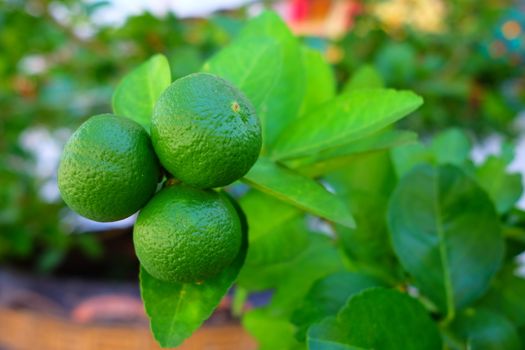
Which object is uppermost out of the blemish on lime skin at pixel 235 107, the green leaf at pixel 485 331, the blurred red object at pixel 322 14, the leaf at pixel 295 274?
the blemish on lime skin at pixel 235 107

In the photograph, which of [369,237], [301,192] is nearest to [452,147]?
[369,237]

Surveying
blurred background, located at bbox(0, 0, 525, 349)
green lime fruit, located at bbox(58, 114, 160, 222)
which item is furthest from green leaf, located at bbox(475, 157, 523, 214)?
blurred background, located at bbox(0, 0, 525, 349)

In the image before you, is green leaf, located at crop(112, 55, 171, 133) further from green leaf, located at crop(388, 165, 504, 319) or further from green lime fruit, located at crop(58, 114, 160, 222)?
green leaf, located at crop(388, 165, 504, 319)

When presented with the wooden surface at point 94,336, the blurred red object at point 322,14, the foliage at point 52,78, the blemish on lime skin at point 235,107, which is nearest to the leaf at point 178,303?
the blemish on lime skin at point 235,107

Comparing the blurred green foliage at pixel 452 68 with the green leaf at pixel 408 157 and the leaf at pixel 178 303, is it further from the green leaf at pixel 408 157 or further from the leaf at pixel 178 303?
the leaf at pixel 178 303

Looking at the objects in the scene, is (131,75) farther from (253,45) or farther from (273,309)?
(273,309)

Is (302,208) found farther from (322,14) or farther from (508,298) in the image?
(322,14)
